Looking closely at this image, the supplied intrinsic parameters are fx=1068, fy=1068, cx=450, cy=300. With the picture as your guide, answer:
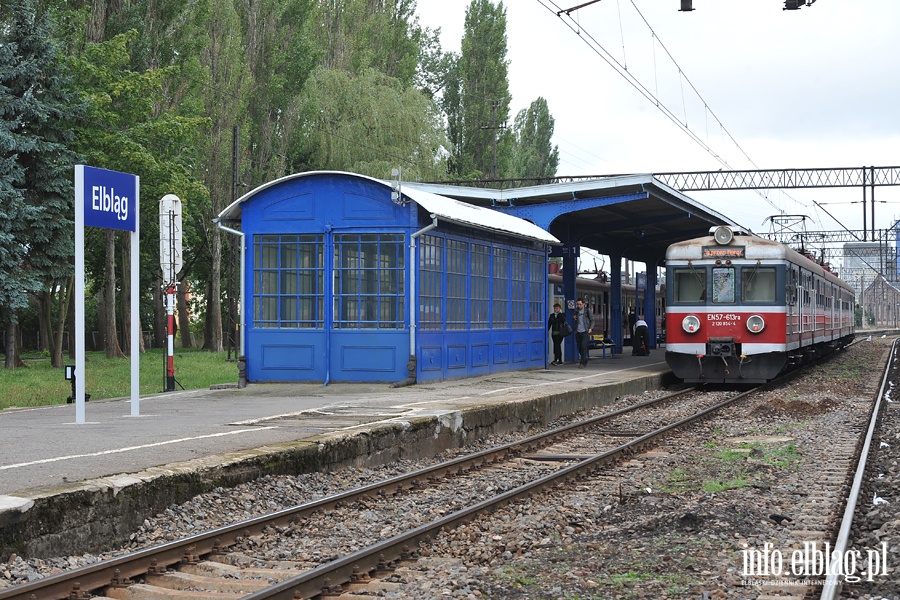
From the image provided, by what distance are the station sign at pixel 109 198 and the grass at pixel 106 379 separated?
21.8 ft

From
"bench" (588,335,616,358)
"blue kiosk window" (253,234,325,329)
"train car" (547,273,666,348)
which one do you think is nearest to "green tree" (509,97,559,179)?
"train car" (547,273,666,348)

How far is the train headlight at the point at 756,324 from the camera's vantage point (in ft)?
66.4

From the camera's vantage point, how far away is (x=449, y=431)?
12438 millimetres

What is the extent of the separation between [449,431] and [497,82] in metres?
45.1

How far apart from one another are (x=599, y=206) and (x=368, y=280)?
7.57m

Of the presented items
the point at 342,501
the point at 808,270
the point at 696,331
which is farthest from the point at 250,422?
the point at 808,270

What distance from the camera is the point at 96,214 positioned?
37.9ft

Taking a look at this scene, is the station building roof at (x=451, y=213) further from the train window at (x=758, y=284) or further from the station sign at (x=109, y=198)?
the station sign at (x=109, y=198)

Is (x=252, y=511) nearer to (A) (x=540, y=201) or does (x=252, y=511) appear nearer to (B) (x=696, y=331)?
(B) (x=696, y=331)

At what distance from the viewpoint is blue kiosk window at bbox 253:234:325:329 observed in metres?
17.2

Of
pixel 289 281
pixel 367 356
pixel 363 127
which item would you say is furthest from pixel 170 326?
pixel 363 127

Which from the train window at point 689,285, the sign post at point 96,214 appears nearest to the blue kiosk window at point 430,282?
the sign post at point 96,214

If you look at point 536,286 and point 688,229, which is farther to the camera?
point 688,229

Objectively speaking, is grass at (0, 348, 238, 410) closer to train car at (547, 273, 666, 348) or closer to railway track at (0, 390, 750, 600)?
railway track at (0, 390, 750, 600)
